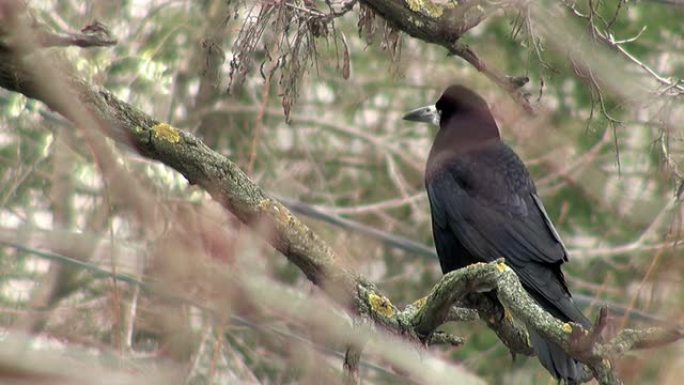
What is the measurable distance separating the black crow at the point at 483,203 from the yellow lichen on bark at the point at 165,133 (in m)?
2.02

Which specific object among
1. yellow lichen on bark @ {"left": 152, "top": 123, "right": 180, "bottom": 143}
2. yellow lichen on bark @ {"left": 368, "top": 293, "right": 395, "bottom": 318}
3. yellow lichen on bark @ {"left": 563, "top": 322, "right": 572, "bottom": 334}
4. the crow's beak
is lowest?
yellow lichen on bark @ {"left": 563, "top": 322, "right": 572, "bottom": 334}

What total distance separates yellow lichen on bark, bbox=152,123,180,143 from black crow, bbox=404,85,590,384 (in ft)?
6.64

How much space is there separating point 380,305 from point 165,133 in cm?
84

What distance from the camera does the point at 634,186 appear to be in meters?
9.62

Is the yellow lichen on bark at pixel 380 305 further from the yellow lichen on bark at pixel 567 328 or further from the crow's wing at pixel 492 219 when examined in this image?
the crow's wing at pixel 492 219

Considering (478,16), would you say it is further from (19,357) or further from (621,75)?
(19,357)

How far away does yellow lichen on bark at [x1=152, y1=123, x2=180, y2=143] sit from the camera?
11.9ft

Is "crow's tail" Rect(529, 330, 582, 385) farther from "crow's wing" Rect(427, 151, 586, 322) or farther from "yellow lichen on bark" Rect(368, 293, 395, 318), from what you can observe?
"crow's wing" Rect(427, 151, 586, 322)

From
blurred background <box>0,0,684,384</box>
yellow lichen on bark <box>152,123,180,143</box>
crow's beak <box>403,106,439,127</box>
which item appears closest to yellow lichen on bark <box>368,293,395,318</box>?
blurred background <box>0,0,684,384</box>

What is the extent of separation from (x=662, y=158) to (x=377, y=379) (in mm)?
5788

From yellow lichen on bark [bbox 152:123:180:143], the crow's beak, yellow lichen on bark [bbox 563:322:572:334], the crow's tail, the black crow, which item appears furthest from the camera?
the crow's beak

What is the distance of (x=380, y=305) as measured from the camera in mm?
3809

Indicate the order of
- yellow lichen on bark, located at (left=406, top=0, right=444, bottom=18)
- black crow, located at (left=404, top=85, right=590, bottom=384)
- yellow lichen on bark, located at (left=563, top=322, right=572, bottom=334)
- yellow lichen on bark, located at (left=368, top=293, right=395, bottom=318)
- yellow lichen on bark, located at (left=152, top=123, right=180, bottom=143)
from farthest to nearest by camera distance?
black crow, located at (left=404, top=85, right=590, bottom=384) → yellow lichen on bark, located at (left=406, top=0, right=444, bottom=18) → yellow lichen on bark, located at (left=368, top=293, right=395, bottom=318) → yellow lichen on bark, located at (left=152, top=123, right=180, bottom=143) → yellow lichen on bark, located at (left=563, top=322, right=572, bottom=334)

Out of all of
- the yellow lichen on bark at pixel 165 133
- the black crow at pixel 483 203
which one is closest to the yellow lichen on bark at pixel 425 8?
the yellow lichen on bark at pixel 165 133
